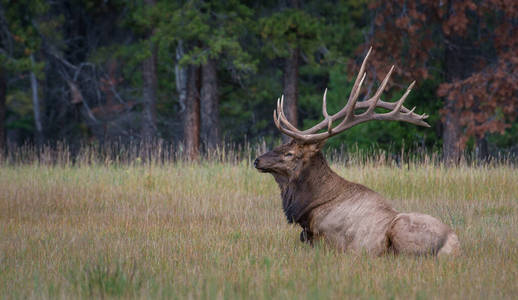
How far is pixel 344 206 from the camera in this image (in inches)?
268

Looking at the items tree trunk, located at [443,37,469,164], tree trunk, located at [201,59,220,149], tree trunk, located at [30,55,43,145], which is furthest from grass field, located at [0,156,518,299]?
tree trunk, located at [30,55,43,145]

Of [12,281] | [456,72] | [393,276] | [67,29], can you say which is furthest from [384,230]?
[67,29]

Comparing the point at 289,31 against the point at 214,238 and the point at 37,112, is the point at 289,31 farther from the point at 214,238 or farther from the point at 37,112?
the point at 214,238

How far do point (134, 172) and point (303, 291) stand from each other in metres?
8.15

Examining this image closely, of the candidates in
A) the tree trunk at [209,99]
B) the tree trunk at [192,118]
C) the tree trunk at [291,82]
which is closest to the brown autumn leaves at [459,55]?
the tree trunk at [291,82]

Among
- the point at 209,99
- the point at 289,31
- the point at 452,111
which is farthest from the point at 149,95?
the point at 452,111

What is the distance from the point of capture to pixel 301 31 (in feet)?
63.9

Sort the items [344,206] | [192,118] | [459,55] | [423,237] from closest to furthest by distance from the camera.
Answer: [423,237] < [344,206] < [459,55] < [192,118]

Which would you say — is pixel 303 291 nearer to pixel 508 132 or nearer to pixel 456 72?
pixel 456 72

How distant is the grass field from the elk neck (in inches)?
15.4

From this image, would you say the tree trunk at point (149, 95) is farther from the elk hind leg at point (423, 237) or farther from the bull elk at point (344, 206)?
the elk hind leg at point (423, 237)

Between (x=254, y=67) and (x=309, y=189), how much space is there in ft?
40.6

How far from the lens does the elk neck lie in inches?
276

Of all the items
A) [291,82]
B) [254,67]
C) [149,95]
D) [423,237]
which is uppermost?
[254,67]
